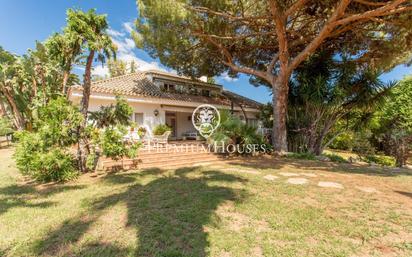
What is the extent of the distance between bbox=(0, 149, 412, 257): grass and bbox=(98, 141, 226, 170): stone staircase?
1947 mm

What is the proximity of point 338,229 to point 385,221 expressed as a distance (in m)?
1.25

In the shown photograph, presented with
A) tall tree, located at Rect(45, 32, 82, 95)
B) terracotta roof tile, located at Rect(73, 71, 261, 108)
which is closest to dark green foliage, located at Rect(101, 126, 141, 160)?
tall tree, located at Rect(45, 32, 82, 95)

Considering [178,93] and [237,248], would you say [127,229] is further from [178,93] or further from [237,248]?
[178,93]

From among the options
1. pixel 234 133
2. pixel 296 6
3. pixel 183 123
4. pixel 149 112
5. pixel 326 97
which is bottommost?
pixel 234 133

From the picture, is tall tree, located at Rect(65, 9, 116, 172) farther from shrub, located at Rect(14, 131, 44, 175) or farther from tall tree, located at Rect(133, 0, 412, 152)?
tall tree, located at Rect(133, 0, 412, 152)

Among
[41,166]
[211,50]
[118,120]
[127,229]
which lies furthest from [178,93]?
[127,229]

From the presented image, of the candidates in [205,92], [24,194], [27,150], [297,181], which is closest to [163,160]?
[27,150]

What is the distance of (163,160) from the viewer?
451 inches

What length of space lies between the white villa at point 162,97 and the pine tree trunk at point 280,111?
8597mm

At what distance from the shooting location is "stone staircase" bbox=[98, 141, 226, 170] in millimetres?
10048

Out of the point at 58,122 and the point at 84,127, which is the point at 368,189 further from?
the point at 58,122

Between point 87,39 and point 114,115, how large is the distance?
306cm

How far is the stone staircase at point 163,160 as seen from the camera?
1005cm

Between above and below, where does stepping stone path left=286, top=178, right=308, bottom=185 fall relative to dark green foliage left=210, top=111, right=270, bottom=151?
below
